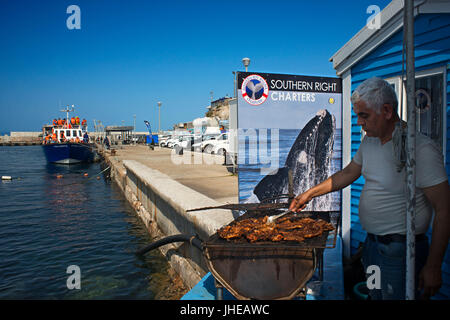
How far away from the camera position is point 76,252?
8.58 metres

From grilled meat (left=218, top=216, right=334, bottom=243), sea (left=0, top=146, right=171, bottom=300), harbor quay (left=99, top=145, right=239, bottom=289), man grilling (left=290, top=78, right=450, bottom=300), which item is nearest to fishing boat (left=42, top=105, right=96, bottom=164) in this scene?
sea (left=0, top=146, right=171, bottom=300)

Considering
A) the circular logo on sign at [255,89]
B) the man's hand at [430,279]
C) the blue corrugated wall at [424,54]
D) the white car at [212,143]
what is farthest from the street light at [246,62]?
the white car at [212,143]

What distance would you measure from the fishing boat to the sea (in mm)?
Answer: 20830

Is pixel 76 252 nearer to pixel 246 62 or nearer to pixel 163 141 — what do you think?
pixel 246 62

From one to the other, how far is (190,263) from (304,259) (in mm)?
3605

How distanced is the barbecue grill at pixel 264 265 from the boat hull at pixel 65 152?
119ft

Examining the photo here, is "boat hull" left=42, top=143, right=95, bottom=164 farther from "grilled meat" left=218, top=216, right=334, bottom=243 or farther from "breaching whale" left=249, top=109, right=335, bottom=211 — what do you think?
"grilled meat" left=218, top=216, right=334, bottom=243

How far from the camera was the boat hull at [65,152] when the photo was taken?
35000 millimetres

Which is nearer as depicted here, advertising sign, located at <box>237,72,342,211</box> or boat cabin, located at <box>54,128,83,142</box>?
advertising sign, located at <box>237,72,342,211</box>

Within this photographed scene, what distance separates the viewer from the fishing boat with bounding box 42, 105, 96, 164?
3512 cm

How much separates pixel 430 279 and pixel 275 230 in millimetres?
1230

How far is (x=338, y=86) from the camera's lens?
17.8 ft

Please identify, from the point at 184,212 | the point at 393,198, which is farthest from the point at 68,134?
the point at 393,198

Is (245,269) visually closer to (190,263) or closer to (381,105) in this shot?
(381,105)
